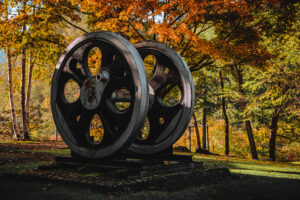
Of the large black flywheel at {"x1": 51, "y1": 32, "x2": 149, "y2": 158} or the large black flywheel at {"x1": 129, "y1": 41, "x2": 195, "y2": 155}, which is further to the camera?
the large black flywheel at {"x1": 129, "y1": 41, "x2": 195, "y2": 155}

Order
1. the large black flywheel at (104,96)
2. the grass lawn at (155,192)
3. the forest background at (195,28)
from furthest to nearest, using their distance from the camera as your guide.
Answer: the forest background at (195,28) < the large black flywheel at (104,96) < the grass lawn at (155,192)

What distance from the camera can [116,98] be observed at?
5711 mm

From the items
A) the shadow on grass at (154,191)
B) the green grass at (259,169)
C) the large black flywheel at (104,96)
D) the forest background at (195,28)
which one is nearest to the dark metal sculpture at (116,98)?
the large black flywheel at (104,96)

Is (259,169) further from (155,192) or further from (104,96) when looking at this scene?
(104,96)

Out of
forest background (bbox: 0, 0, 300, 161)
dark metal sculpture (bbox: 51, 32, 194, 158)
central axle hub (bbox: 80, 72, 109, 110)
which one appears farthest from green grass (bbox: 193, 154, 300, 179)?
forest background (bbox: 0, 0, 300, 161)

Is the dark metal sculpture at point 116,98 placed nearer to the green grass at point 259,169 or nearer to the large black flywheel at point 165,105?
the large black flywheel at point 165,105

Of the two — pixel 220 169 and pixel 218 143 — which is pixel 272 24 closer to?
pixel 220 169

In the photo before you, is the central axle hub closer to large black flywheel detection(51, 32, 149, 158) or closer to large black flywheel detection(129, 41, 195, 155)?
large black flywheel detection(51, 32, 149, 158)

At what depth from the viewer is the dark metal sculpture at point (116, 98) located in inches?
190

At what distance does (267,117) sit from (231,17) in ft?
26.4

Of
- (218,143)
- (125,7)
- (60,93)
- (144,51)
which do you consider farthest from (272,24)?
(218,143)

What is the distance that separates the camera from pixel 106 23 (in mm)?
10055

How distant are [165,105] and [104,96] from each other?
150 centimetres

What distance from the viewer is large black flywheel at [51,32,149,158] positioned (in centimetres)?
479
